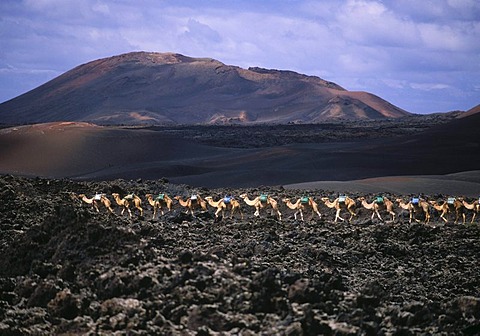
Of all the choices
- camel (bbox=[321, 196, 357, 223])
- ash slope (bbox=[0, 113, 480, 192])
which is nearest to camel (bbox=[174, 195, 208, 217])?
camel (bbox=[321, 196, 357, 223])

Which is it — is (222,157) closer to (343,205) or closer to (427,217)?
(343,205)

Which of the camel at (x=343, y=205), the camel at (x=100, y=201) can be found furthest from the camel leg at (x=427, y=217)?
the camel at (x=100, y=201)

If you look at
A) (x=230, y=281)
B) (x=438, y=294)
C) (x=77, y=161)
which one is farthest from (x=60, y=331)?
(x=77, y=161)

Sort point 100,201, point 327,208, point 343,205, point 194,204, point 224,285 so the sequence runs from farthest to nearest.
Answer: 1. point 327,208
2. point 100,201
3. point 194,204
4. point 343,205
5. point 224,285

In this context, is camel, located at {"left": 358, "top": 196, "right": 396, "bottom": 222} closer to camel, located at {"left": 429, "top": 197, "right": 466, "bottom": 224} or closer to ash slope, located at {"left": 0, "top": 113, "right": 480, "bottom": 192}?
camel, located at {"left": 429, "top": 197, "right": 466, "bottom": 224}

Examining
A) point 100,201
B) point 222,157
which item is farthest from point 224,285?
point 222,157

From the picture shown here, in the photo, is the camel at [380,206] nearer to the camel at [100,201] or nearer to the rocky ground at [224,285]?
the rocky ground at [224,285]

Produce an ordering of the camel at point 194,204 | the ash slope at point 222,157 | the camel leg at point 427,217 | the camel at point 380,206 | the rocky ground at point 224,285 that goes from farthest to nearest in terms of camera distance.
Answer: the ash slope at point 222,157 → the camel at point 194,204 → the camel at point 380,206 → the camel leg at point 427,217 → the rocky ground at point 224,285

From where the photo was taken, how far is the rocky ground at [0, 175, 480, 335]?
10.9 meters

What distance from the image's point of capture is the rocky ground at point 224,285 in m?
10.9

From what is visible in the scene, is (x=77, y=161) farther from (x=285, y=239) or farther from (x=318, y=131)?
(x=285, y=239)

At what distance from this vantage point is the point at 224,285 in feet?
38.4

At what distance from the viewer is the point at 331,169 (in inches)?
2109

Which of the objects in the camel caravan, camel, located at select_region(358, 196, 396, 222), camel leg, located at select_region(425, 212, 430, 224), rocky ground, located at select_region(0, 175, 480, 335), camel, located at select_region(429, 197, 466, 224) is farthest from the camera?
camel, located at select_region(358, 196, 396, 222)
